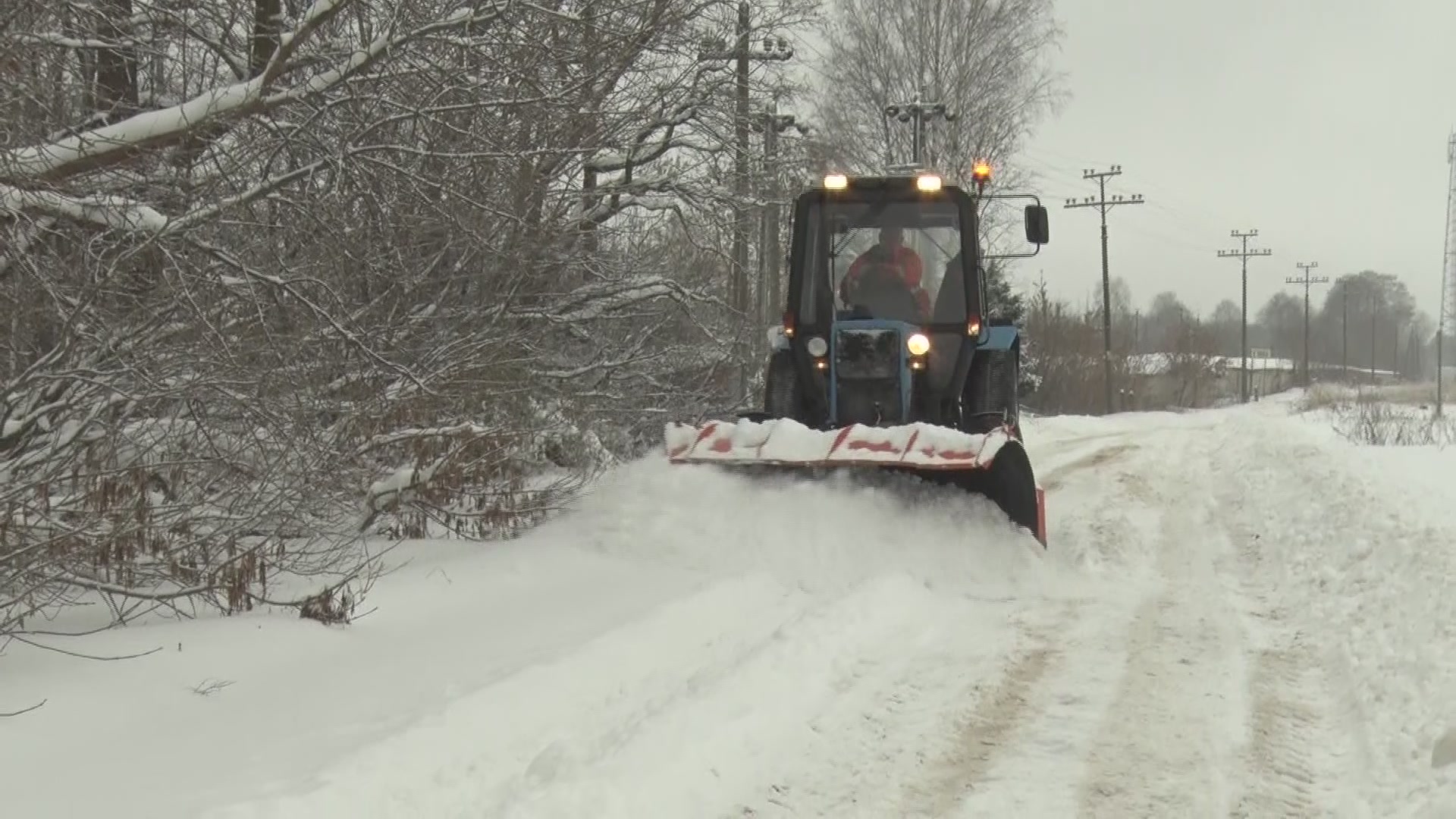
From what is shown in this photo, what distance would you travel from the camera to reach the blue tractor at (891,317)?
7238 mm

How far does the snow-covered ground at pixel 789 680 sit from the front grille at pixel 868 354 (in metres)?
1.19

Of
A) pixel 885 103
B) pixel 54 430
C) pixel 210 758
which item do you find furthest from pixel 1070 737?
pixel 885 103

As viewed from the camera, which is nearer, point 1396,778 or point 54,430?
point 1396,778

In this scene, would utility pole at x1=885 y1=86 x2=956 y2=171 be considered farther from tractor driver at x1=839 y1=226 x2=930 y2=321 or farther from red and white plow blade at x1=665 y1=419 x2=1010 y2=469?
red and white plow blade at x1=665 y1=419 x2=1010 y2=469

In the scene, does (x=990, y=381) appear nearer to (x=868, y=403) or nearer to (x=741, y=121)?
(x=868, y=403)

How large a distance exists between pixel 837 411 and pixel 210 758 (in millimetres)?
4929

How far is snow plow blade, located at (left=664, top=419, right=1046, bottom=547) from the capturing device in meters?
5.95

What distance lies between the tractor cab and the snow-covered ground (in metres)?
1.23

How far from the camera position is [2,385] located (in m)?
3.70

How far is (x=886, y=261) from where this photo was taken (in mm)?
7535

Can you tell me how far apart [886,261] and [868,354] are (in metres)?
0.76

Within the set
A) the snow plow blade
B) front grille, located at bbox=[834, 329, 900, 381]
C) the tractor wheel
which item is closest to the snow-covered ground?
the snow plow blade

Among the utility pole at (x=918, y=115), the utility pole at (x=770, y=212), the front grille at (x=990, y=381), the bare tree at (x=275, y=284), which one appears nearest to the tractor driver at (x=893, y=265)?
the front grille at (x=990, y=381)

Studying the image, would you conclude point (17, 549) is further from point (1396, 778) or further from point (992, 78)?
point (992, 78)
